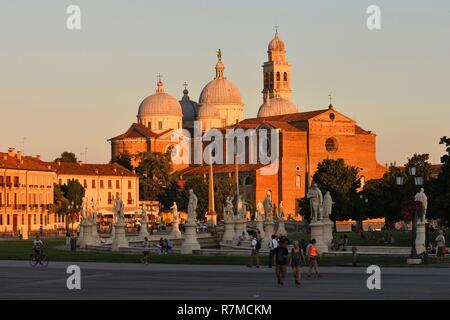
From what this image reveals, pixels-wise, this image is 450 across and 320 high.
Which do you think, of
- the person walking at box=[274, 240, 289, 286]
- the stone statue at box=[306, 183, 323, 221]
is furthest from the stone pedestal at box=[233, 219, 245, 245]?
the person walking at box=[274, 240, 289, 286]

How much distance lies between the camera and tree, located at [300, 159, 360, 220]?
356 ft

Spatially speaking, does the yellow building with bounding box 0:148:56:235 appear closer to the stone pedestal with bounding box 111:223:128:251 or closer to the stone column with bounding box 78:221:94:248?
the stone column with bounding box 78:221:94:248

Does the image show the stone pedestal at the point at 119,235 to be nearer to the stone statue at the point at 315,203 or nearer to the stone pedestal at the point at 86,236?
the stone pedestal at the point at 86,236

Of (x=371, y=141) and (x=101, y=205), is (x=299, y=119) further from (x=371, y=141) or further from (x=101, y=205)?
(x=101, y=205)

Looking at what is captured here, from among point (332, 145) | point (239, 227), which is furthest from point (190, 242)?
point (332, 145)

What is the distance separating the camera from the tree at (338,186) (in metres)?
108

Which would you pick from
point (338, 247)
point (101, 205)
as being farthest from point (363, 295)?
point (101, 205)

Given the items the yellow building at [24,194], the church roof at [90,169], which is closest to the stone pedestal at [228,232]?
the yellow building at [24,194]

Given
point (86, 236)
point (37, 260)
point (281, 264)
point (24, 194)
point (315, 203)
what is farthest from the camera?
point (24, 194)

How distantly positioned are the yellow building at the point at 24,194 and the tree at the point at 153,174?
3671cm

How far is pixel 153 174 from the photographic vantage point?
182500 millimetres

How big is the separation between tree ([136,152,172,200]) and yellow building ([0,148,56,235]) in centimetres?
3671

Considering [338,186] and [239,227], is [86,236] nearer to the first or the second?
[239,227]

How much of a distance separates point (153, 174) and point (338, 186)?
243 ft
